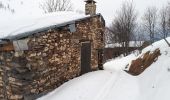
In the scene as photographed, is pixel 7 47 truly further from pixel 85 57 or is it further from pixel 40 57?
pixel 85 57

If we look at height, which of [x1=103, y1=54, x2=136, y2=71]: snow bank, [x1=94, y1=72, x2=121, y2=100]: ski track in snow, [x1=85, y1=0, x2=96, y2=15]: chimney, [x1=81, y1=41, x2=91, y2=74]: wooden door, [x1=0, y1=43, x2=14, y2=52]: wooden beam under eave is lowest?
[x1=103, y1=54, x2=136, y2=71]: snow bank

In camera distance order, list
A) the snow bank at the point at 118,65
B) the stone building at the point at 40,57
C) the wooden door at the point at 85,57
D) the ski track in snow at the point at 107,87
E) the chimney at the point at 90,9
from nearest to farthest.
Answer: the stone building at the point at 40,57 < the ski track in snow at the point at 107,87 < the wooden door at the point at 85,57 < the chimney at the point at 90,9 < the snow bank at the point at 118,65

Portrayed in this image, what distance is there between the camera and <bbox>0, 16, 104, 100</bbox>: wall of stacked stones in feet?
→ 29.1

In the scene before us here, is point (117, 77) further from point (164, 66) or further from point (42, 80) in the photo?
point (42, 80)

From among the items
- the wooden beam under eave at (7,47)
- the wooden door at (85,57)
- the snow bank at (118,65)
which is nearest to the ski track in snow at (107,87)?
the wooden door at (85,57)

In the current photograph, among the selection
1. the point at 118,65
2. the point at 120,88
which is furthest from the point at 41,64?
the point at 118,65

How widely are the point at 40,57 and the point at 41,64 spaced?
0.91ft

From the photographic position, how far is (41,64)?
970 centimetres

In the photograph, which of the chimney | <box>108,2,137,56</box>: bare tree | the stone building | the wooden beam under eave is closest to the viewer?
the wooden beam under eave

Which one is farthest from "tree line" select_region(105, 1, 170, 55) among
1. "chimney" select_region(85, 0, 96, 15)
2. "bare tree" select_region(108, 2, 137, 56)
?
"chimney" select_region(85, 0, 96, 15)

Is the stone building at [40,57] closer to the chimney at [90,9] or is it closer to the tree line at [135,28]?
the chimney at [90,9]

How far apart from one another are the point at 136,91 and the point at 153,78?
89 centimetres

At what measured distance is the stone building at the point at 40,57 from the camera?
29.0 feet

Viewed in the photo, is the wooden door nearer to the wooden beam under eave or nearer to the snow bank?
the snow bank
